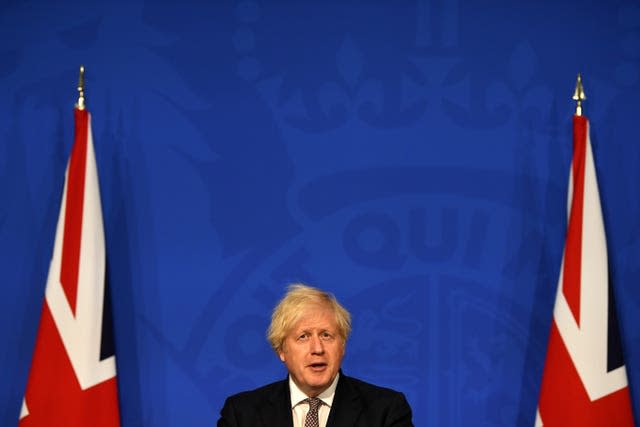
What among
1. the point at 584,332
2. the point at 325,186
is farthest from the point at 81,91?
the point at 584,332

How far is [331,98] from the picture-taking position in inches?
163

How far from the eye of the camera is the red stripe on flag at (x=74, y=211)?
3783 millimetres

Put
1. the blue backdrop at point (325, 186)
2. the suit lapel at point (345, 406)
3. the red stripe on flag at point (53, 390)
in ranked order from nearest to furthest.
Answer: the suit lapel at point (345, 406), the red stripe on flag at point (53, 390), the blue backdrop at point (325, 186)

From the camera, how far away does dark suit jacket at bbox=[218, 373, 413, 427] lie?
112 inches

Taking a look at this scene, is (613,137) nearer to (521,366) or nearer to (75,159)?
(521,366)

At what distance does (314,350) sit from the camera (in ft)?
9.49

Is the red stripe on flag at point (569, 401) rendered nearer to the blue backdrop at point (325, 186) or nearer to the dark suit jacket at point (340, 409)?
the blue backdrop at point (325, 186)

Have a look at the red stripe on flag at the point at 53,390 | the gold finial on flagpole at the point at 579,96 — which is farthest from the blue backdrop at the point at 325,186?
the red stripe on flag at the point at 53,390

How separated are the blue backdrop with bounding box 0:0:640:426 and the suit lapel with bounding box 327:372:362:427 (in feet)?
3.78

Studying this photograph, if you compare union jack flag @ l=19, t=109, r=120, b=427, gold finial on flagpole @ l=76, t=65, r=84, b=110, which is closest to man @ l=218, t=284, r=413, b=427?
union jack flag @ l=19, t=109, r=120, b=427

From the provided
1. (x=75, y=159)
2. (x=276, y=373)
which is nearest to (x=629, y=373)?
(x=276, y=373)

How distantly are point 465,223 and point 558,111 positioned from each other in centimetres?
65

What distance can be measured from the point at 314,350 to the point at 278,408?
218mm

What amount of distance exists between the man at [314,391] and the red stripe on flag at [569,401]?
3.73 feet
